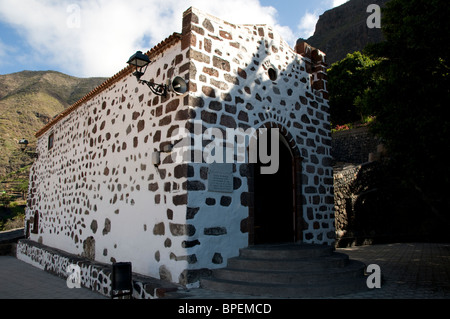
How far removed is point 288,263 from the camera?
186 inches

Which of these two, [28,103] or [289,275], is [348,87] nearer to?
[289,275]

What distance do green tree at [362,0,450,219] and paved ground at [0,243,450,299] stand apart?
65.5 inches

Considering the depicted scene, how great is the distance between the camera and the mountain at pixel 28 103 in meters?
34.8

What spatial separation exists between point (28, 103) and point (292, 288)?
45.3 m

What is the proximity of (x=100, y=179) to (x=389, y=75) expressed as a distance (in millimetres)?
6314

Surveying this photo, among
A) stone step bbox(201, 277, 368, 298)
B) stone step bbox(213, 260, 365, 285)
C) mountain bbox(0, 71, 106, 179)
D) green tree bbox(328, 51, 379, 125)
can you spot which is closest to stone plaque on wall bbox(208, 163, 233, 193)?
stone step bbox(213, 260, 365, 285)

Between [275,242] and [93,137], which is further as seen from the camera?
[93,137]

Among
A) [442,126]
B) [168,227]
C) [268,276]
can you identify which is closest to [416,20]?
[442,126]

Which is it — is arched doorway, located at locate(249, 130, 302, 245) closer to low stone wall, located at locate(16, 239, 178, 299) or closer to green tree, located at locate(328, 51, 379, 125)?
low stone wall, located at locate(16, 239, 178, 299)

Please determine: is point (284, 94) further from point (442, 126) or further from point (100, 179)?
point (100, 179)

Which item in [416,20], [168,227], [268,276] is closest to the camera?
[268,276]

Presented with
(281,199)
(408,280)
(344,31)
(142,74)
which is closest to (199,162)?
(142,74)

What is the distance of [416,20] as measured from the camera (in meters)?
5.86

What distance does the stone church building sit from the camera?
Answer: 16.2 ft
